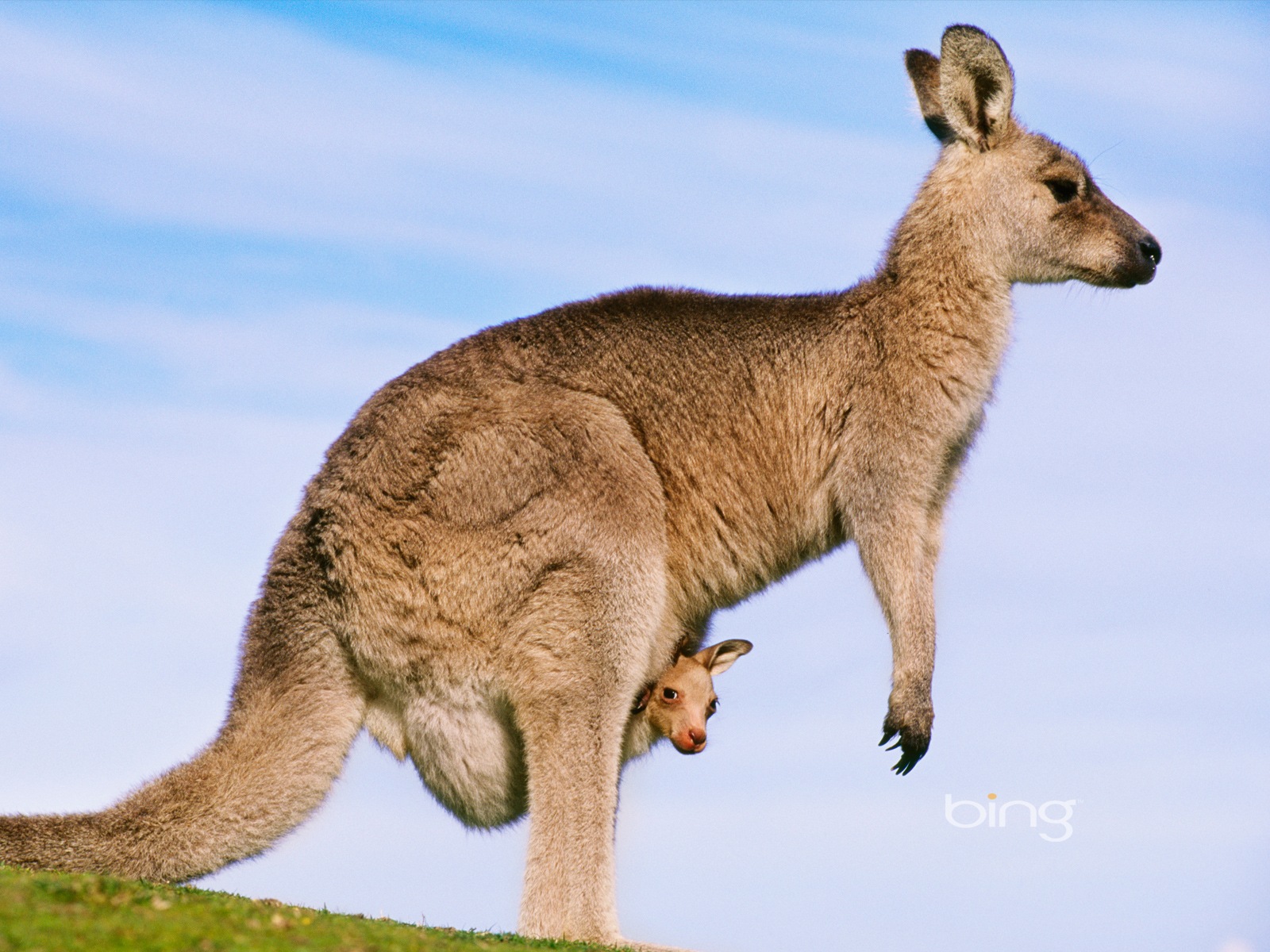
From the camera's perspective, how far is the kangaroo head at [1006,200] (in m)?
7.89

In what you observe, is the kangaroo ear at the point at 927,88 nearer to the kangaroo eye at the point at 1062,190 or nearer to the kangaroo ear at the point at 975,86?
the kangaroo ear at the point at 975,86

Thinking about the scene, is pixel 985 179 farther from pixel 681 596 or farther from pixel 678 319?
pixel 681 596

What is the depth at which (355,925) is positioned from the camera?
17.8 feet

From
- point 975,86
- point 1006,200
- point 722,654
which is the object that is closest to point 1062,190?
point 1006,200

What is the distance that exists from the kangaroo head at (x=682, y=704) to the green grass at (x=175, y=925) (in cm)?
170

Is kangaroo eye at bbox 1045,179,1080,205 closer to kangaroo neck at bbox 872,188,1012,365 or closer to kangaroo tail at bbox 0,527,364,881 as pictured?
kangaroo neck at bbox 872,188,1012,365

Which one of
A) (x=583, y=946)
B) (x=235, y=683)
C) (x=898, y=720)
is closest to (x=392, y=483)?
(x=235, y=683)

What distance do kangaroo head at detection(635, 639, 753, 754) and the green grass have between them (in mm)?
1703

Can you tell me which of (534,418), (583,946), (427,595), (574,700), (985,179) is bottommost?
(583,946)

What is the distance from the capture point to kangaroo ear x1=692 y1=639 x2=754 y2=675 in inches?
304

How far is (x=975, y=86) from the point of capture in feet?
26.4

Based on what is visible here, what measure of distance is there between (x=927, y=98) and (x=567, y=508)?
382cm

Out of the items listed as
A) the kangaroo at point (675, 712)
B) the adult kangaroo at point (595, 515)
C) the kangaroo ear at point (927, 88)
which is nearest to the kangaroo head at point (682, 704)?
the kangaroo at point (675, 712)

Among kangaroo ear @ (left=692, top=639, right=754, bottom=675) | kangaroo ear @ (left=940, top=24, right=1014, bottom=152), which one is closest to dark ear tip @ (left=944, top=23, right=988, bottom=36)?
kangaroo ear @ (left=940, top=24, right=1014, bottom=152)
